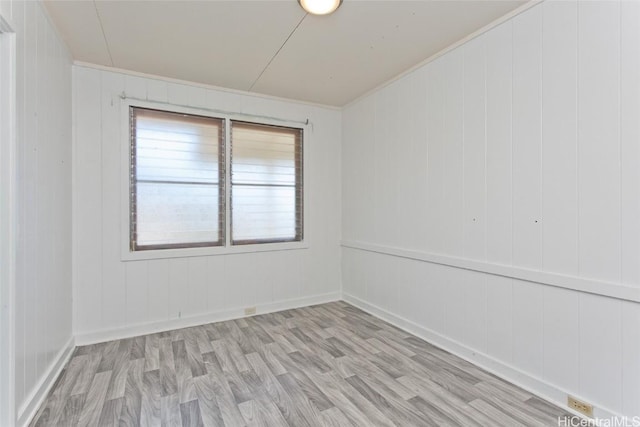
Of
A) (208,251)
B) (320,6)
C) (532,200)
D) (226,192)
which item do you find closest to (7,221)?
(208,251)

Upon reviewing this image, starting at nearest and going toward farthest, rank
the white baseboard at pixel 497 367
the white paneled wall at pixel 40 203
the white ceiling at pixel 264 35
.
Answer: the white paneled wall at pixel 40 203, the white baseboard at pixel 497 367, the white ceiling at pixel 264 35

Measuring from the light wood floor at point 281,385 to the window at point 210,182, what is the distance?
3.44 feet

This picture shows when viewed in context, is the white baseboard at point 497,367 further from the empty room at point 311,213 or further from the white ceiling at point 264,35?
the white ceiling at point 264,35

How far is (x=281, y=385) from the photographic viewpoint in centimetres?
216

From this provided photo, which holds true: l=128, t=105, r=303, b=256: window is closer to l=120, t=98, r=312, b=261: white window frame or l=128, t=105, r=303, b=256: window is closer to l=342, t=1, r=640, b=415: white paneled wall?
l=120, t=98, r=312, b=261: white window frame

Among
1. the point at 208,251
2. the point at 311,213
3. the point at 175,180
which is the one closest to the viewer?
the point at 175,180

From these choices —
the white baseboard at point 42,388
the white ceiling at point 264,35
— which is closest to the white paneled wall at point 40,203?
the white baseboard at point 42,388

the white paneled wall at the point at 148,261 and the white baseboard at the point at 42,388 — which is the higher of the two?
the white paneled wall at the point at 148,261

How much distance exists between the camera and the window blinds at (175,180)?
306 centimetres

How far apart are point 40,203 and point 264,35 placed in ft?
6.45

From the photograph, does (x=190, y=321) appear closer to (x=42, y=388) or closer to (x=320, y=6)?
(x=42, y=388)

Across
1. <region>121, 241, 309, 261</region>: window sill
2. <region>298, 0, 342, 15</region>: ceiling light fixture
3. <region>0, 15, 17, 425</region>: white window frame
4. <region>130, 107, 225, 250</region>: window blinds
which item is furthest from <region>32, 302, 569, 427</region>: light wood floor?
<region>298, 0, 342, 15</region>: ceiling light fixture

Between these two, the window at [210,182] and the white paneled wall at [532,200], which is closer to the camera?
the white paneled wall at [532,200]

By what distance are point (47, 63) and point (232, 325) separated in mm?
2675
